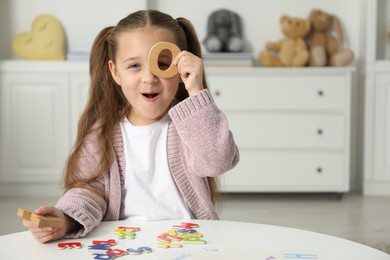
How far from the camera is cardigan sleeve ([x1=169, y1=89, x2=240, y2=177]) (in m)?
1.30

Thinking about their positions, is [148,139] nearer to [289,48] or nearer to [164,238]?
[164,238]

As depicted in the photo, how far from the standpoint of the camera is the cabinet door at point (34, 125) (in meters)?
3.80

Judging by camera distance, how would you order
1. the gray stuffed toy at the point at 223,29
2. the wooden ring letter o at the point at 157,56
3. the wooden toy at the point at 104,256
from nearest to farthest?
1. the wooden toy at the point at 104,256
2. the wooden ring letter o at the point at 157,56
3. the gray stuffed toy at the point at 223,29

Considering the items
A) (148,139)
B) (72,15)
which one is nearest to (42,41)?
(72,15)

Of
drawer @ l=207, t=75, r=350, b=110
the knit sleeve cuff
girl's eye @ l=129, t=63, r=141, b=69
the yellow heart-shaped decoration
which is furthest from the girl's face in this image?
the yellow heart-shaped decoration

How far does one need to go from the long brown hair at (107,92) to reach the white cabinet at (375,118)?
245 centimetres

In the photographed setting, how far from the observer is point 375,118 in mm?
3861

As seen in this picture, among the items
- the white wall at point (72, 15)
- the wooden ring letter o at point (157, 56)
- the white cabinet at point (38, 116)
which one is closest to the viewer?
the wooden ring letter o at point (157, 56)

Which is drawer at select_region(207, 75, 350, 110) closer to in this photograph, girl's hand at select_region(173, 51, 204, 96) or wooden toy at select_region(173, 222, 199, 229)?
girl's hand at select_region(173, 51, 204, 96)

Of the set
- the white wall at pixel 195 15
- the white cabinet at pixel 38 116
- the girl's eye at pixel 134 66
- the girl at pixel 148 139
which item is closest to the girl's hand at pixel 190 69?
the girl at pixel 148 139

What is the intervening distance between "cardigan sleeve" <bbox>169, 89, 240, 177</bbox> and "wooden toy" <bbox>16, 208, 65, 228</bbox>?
325mm

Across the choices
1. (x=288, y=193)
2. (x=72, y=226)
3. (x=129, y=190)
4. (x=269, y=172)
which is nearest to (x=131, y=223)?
(x=72, y=226)

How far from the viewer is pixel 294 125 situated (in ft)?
12.1

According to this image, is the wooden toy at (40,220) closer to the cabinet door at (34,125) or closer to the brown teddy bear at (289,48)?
the cabinet door at (34,125)
